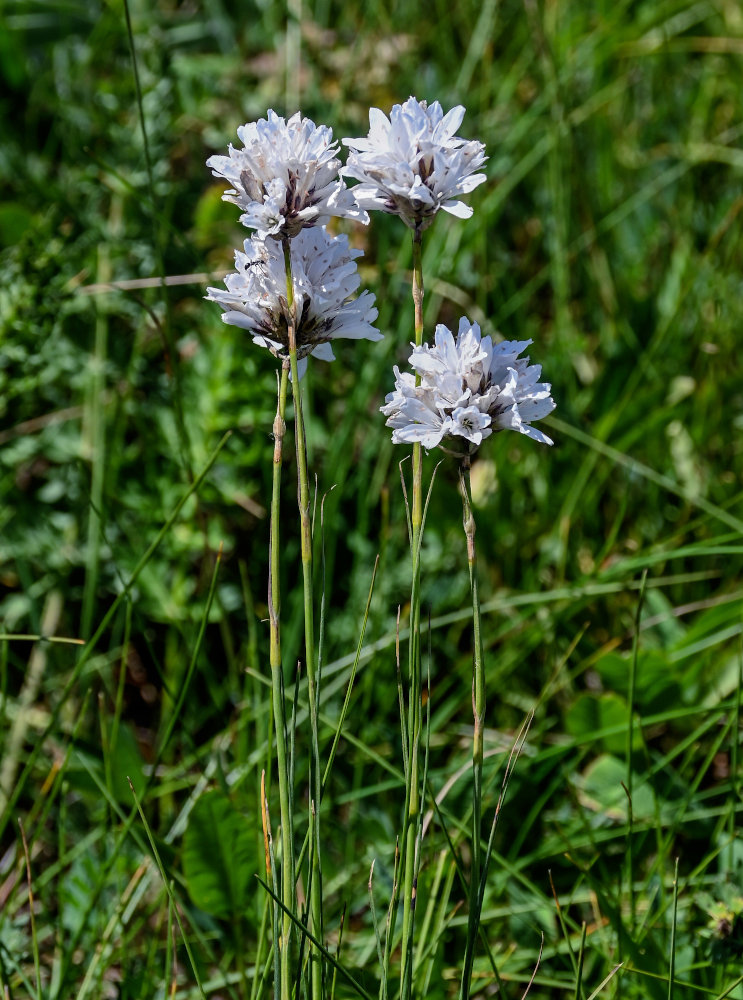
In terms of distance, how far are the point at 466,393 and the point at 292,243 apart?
18 centimetres

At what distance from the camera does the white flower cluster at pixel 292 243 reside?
2.30ft

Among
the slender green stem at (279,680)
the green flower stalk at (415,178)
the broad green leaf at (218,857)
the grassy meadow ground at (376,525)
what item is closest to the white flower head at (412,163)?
the green flower stalk at (415,178)

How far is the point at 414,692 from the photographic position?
0.73 m

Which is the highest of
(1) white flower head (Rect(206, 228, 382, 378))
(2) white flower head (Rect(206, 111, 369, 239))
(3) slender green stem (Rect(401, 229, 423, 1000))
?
(2) white flower head (Rect(206, 111, 369, 239))

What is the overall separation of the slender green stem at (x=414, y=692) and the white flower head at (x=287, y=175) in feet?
0.23

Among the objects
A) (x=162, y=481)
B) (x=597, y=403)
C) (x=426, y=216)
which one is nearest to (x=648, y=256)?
(x=597, y=403)

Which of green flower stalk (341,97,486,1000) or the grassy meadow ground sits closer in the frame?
green flower stalk (341,97,486,1000)

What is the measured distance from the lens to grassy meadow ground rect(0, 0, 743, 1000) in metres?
1.13

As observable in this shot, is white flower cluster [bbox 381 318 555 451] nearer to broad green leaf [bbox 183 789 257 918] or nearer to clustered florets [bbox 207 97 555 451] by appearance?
clustered florets [bbox 207 97 555 451]

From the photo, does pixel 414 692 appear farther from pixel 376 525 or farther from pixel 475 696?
pixel 376 525

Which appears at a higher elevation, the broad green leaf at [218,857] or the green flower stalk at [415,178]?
the green flower stalk at [415,178]

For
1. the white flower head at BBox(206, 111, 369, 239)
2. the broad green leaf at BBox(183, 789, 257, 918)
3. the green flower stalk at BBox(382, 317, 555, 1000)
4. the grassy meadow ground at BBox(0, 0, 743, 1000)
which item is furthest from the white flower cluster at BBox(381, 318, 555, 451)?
the broad green leaf at BBox(183, 789, 257, 918)

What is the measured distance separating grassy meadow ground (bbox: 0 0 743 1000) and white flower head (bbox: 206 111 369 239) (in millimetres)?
395

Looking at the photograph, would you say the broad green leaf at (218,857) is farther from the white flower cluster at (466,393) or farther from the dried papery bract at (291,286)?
the white flower cluster at (466,393)
